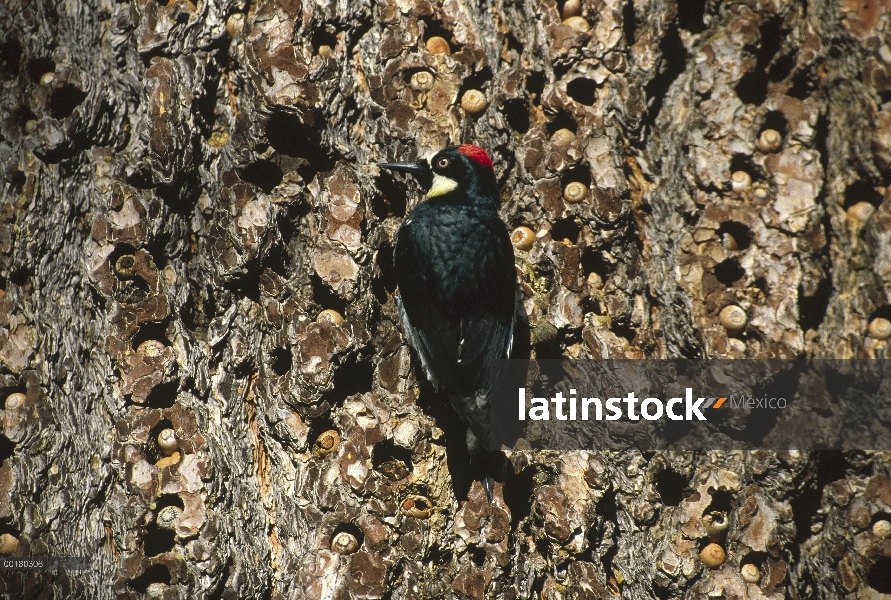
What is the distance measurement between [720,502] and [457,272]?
1.31 metres

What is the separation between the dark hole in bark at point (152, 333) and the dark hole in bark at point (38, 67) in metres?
1.05

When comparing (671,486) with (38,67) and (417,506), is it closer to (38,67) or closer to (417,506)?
(417,506)

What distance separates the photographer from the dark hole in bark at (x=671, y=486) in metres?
2.22

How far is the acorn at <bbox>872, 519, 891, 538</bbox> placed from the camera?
2186 mm

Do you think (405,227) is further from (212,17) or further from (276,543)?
(276,543)

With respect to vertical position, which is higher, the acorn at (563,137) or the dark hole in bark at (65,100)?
the dark hole in bark at (65,100)

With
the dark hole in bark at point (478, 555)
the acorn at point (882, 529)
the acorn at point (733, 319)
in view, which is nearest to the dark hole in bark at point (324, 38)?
the acorn at point (733, 319)

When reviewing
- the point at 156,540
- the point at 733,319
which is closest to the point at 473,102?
the point at 733,319

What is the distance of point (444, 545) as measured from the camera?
7.37ft

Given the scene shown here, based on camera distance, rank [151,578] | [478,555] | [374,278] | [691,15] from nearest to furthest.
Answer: [151,578], [478,555], [374,278], [691,15]

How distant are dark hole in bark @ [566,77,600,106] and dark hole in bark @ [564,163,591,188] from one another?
0.26 metres

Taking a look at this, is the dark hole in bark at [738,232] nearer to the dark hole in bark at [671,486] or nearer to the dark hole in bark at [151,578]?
the dark hole in bark at [671,486]

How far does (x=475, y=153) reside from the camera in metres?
2.29

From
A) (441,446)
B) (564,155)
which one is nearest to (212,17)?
(564,155)
